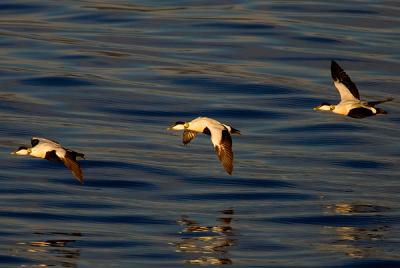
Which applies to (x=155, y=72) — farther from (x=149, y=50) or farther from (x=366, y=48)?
(x=366, y=48)

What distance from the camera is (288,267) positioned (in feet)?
93.1

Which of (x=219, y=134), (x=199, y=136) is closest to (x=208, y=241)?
(x=219, y=134)

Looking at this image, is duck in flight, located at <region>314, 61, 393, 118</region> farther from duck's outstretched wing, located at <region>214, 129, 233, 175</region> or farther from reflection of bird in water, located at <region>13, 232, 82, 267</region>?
reflection of bird in water, located at <region>13, 232, 82, 267</region>

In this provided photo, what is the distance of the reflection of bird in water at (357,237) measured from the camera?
29781mm

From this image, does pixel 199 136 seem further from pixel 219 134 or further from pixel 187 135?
pixel 219 134

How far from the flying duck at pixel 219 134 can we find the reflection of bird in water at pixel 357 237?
359cm

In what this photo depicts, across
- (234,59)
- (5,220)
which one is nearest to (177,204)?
(5,220)

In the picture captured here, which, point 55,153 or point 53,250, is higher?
point 55,153

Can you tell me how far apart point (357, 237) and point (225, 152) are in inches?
208

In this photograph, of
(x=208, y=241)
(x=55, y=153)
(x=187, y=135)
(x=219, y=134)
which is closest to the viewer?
(x=55, y=153)

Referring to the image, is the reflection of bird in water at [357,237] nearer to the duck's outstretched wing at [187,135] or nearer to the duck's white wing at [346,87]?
the duck's white wing at [346,87]

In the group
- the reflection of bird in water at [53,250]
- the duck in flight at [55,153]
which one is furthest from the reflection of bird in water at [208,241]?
the duck in flight at [55,153]

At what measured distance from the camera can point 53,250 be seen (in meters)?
28.8

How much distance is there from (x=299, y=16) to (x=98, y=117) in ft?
52.7
